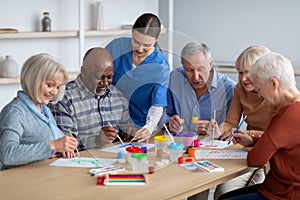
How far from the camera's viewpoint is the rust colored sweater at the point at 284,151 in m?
2.38

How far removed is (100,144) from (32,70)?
0.53 meters

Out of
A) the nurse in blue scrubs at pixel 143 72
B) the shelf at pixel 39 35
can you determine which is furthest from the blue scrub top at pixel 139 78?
the shelf at pixel 39 35

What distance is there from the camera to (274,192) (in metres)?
2.46

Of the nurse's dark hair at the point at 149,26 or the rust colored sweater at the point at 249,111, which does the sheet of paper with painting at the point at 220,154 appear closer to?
the rust colored sweater at the point at 249,111

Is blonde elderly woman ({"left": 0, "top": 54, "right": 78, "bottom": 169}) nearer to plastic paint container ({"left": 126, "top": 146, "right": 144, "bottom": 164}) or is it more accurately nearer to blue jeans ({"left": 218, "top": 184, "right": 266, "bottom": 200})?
plastic paint container ({"left": 126, "top": 146, "right": 144, "bottom": 164})

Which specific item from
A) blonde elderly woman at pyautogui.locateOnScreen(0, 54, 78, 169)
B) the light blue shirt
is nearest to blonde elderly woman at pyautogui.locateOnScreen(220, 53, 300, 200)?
the light blue shirt

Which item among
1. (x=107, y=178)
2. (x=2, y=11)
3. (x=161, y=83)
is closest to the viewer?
(x=107, y=178)

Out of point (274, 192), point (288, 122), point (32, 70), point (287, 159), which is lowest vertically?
point (274, 192)

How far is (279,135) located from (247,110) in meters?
0.82

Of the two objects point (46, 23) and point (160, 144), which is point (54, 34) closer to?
point (46, 23)

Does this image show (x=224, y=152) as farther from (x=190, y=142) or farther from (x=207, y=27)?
(x=207, y=27)

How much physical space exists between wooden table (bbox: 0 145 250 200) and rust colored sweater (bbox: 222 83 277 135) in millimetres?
628

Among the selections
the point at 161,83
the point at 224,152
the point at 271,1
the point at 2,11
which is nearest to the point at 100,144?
the point at 161,83

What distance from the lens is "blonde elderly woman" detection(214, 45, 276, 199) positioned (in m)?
3.05
